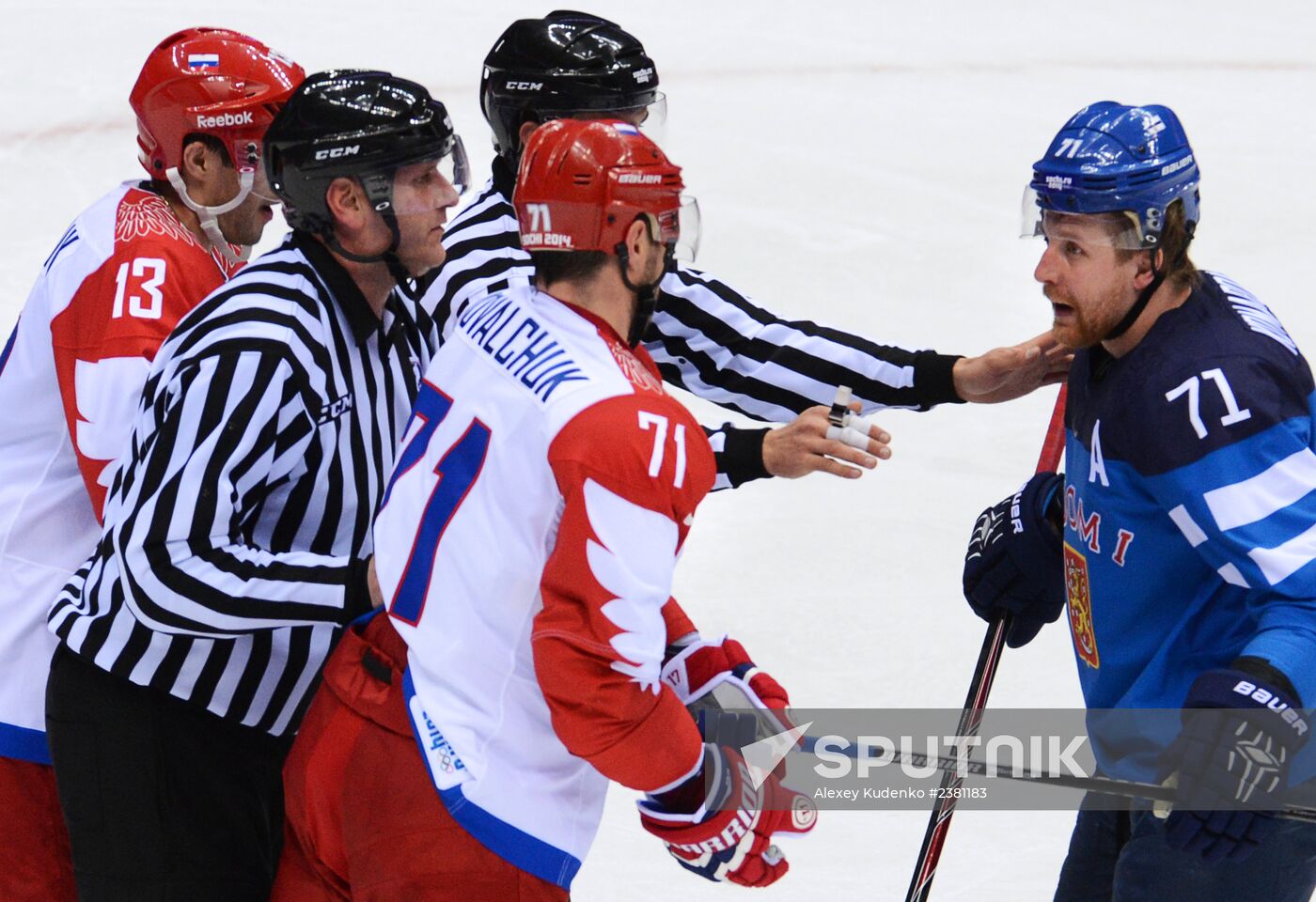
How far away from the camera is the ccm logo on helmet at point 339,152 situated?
1.98 m

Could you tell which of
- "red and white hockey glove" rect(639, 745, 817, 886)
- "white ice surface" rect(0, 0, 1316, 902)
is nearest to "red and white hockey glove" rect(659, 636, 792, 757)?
"red and white hockey glove" rect(639, 745, 817, 886)

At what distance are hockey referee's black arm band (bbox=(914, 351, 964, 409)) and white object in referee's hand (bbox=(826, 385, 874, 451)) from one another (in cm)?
59

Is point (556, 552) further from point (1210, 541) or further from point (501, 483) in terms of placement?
point (1210, 541)

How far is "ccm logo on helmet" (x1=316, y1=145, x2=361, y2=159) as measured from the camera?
6.48 ft

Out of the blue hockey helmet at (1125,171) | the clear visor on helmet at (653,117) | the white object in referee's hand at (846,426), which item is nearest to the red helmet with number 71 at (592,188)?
the white object in referee's hand at (846,426)

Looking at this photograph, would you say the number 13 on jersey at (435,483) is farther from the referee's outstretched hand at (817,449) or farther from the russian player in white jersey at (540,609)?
the referee's outstretched hand at (817,449)

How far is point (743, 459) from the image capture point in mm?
2162

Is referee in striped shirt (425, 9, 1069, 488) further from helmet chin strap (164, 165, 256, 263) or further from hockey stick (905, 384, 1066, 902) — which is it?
helmet chin strap (164, 165, 256, 263)

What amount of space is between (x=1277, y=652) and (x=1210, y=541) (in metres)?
0.13

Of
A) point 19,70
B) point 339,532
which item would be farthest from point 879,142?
point 339,532

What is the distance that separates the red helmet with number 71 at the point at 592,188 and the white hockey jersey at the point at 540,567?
8 centimetres

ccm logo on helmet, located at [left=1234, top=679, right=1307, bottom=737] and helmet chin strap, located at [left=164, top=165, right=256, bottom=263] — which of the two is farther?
helmet chin strap, located at [left=164, top=165, right=256, bottom=263]

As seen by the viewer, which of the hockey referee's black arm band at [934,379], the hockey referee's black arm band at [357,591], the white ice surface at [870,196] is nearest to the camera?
the hockey referee's black arm band at [357,591]

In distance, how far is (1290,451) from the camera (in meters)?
1.79
